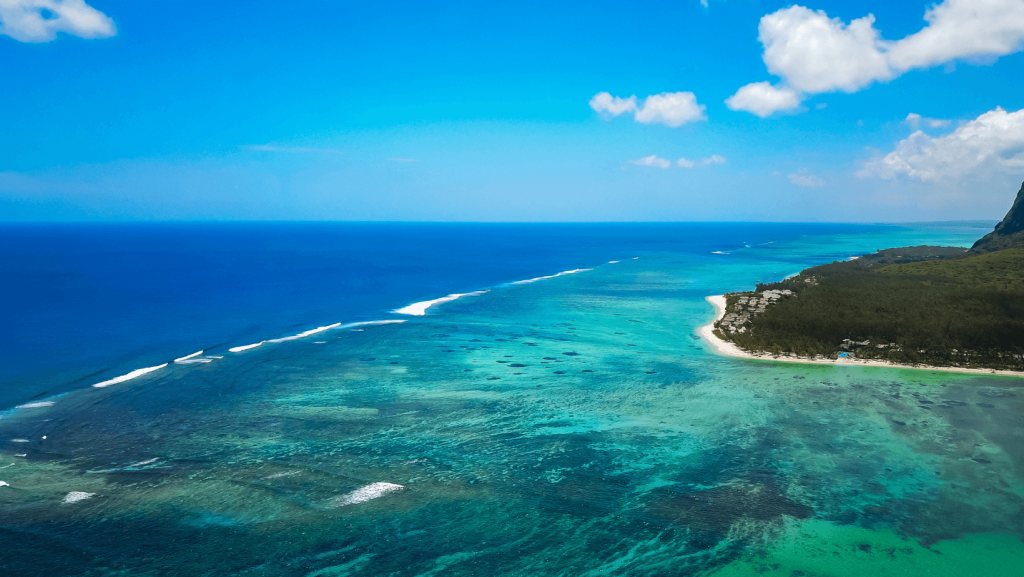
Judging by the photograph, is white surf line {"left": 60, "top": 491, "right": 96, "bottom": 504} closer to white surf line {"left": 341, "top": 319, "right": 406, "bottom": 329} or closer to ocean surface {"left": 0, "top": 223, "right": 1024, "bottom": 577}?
ocean surface {"left": 0, "top": 223, "right": 1024, "bottom": 577}

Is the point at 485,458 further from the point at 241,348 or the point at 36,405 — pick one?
the point at 241,348

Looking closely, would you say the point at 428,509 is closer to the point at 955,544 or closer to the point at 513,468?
the point at 513,468

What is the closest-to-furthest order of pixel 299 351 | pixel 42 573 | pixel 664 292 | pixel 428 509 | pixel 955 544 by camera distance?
pixel 42 573 → pixel 955 544 → pixel 428 509 → pixel 299 351 → pixel 664 292

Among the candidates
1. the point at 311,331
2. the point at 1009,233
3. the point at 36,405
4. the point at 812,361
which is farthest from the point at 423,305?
the point at 1009,233

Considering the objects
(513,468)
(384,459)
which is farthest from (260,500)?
(513,468)

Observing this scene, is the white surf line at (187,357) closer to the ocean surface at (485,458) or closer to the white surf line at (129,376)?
the ocean surface at (485,458)

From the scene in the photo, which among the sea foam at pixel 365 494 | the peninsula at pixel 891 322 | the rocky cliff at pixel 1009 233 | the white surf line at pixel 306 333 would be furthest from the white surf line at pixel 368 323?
the rocky cliff at pixel 1009 233
